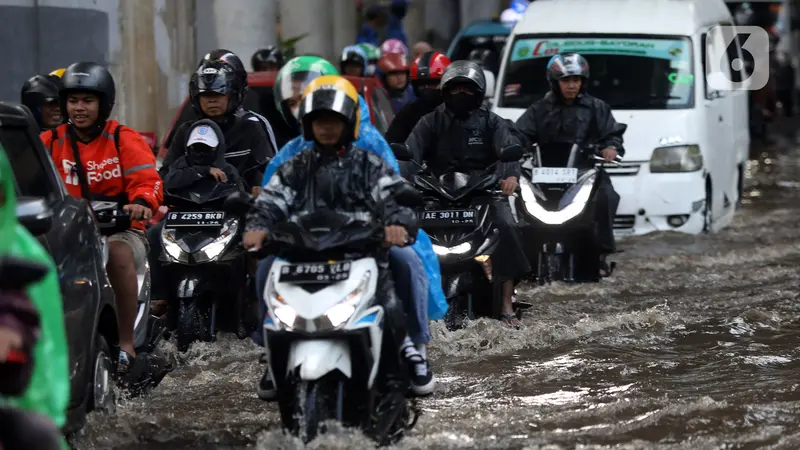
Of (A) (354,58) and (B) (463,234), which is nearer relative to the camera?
(B) (463,234)

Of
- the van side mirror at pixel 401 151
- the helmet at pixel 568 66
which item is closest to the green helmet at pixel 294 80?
the van side mirror at pixel 401 151

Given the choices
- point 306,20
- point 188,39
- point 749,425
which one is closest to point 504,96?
point 188,39

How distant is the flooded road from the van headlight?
4.30 feet

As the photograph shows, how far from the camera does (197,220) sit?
1001 centimetres

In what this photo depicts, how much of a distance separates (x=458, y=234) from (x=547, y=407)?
2470 millimetres

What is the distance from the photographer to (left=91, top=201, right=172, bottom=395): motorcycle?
8.02m

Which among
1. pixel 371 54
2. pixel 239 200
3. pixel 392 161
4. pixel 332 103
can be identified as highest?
pixel 371 54

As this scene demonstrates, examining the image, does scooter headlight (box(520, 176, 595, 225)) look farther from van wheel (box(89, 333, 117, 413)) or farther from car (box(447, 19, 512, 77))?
car (box(447, 19, 512, 77))

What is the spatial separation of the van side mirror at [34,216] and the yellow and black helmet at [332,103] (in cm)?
154

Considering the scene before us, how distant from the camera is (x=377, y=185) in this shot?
7309mm

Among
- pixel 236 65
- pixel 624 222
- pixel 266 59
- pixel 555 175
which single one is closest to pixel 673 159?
pixel 624 222

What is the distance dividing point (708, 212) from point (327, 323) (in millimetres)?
9011

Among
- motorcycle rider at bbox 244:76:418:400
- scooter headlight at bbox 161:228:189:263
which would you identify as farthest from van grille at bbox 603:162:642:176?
motorcycle rider at bbox 244:76:418:400
